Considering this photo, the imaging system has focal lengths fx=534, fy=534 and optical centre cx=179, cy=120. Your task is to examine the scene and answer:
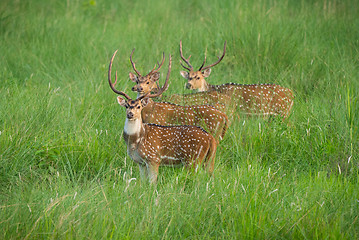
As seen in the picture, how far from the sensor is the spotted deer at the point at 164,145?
531 centimetres

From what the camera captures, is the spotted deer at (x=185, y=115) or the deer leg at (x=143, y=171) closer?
the deer leg at (x=143, y=171)

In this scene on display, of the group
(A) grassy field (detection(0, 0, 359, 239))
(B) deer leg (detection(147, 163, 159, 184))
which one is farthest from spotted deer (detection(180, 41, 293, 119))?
(B) deer leg (detection(147, 163, 159, 184))

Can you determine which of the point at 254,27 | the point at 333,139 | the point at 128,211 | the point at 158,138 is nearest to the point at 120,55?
the point at 254,27

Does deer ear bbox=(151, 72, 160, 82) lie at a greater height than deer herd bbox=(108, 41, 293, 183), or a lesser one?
greater

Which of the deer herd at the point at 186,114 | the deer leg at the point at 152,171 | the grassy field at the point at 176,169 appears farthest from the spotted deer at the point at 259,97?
the deer leg at the point at 152,171

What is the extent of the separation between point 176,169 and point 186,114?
1.10 meters

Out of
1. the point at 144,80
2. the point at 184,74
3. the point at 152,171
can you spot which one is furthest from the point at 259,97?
the point at 152,171

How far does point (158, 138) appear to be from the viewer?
5.50 metres

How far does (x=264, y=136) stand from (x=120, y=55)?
3.61 meters

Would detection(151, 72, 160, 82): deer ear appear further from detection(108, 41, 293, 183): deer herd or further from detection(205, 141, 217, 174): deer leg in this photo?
detection(205, 141, 217, 174): deer leg

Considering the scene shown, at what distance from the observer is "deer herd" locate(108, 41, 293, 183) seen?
17.6 ft

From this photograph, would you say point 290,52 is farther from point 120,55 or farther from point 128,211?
point 128,211

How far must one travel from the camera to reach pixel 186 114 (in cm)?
641

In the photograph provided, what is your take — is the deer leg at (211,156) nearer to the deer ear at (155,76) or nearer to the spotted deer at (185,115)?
the spotted deer at (185,115)
